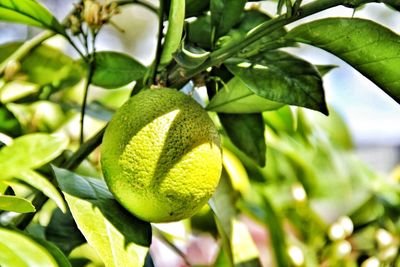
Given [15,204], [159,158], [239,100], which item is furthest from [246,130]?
[15,204]

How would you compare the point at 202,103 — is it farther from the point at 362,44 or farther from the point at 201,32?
the point at 362,44

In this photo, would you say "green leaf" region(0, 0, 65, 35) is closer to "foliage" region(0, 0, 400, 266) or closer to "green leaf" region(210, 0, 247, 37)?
"foliage" region(0, 0, 400, 266)

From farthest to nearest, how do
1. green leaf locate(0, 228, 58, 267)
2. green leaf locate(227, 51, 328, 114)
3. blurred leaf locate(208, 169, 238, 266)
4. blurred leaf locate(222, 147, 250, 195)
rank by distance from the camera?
blurred leaf locate(222, 147, 250, 195)
blurred leaf locate(208, 169, 238, 266)
green leaf locate(227, 51, 328, 114)
green leaf locate(0, 228, 58, 267)

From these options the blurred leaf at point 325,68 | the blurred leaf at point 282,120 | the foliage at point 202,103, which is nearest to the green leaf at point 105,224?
the foliage at point 202,103

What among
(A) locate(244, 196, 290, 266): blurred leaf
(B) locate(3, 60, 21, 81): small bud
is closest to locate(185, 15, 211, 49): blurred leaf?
(B) locate(3, 60, 21, 81): small bud

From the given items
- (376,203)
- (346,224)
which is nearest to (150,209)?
(346,224)

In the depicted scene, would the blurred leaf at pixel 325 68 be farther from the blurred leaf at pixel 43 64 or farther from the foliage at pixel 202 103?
the blurred leaf at pixel 43 64

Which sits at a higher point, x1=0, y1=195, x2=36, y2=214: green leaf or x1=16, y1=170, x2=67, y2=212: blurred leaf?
x1=0, y1=195, x2=36, y2=214: green leaf
